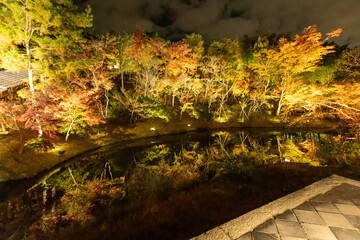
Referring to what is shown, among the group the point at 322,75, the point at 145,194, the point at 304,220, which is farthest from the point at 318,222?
the point at 322,75

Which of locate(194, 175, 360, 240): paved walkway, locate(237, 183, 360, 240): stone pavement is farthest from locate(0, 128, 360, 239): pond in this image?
locate(237, 183, 360, 240): stone pavement

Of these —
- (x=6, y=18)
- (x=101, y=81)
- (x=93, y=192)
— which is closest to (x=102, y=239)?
(x=93, y=192)

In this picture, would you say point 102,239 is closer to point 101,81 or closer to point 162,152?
point 162,152

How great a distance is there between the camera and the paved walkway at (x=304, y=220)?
101 inches

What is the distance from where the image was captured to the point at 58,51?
848 centimetres

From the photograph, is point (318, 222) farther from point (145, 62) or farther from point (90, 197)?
point (145, 62)

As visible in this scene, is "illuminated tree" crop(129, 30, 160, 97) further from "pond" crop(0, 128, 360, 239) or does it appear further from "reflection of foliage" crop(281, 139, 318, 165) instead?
"reflection of foliage" crop(281, 139, 318, 165)

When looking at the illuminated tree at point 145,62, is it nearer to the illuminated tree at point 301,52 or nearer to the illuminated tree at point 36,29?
the illuminated tree at point 36,29

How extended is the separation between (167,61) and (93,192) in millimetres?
13997

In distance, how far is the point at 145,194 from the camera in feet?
17.9

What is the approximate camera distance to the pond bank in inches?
284

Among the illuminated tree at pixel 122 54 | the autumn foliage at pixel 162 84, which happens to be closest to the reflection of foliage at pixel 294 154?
the autumn foliage at pixel 162 84

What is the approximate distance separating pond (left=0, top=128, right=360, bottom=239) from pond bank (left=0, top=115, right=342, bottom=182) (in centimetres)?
52

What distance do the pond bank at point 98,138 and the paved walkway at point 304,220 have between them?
8.77m
